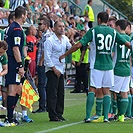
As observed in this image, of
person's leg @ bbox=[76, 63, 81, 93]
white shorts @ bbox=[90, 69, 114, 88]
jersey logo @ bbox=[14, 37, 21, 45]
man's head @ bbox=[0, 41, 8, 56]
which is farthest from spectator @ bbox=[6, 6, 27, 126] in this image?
person's leg @ bbox=[76, 63, 81, 93]

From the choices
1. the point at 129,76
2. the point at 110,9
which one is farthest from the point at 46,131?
the point at 110,9

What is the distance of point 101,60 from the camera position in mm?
13812

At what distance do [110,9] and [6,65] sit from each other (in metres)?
22.8

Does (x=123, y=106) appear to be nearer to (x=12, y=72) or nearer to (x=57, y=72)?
(x=57, y=72)

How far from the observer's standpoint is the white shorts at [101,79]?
13797 millimetres

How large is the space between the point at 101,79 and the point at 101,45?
686 millimetres

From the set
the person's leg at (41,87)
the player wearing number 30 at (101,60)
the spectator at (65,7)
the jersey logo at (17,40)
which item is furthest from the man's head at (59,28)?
the spectator at (65,7)

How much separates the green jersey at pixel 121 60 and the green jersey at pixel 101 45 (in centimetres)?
53

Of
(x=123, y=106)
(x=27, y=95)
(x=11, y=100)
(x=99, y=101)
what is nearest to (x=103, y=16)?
(x=99, y=101)

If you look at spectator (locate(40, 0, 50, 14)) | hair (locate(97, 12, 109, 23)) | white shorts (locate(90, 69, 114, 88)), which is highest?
spectator (locate(40, 0, 50, 14))

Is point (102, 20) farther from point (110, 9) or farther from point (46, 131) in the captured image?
point (110, 9)

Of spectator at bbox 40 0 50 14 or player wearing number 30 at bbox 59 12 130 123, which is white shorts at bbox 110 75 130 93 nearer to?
player wearing number 30 at bbox 59 12 130 123

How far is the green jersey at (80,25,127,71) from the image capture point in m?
13.8

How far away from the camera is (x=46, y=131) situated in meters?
12.1
